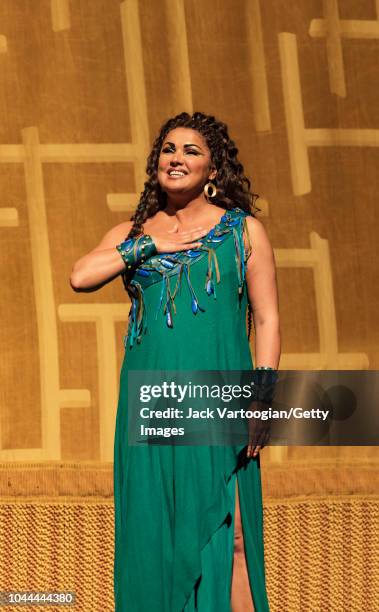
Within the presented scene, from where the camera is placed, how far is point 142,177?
352cm

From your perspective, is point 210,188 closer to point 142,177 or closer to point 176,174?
point 176,174

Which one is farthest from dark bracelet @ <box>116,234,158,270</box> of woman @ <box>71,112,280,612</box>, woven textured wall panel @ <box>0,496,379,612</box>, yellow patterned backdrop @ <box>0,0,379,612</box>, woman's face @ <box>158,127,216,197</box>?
woven textured wall panel @ <box>0,496,379,612</box>

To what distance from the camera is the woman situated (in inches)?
97.8

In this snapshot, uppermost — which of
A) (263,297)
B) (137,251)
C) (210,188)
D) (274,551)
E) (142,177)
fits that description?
(142,177)

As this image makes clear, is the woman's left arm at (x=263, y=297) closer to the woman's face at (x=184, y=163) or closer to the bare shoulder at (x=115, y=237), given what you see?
the woman's face at (x=184, y=163)

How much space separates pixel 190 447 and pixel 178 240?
377 millimetres

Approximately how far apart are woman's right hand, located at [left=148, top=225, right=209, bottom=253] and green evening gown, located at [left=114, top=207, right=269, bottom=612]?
0.01 m

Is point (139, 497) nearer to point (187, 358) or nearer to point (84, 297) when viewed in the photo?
point (187, 358)

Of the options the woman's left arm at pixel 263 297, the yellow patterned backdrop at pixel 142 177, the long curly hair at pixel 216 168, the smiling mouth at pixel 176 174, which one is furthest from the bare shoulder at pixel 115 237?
the yellow patterned backdrop at pixel 142 177

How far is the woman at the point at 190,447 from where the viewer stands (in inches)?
97.8

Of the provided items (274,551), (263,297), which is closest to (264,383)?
(263,297)

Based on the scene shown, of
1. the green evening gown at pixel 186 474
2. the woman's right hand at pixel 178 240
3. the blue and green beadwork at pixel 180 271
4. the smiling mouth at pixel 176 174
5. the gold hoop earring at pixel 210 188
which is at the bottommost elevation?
the green evening gown at pixel 186 474

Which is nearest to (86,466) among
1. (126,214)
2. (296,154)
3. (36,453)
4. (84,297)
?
(36,453)

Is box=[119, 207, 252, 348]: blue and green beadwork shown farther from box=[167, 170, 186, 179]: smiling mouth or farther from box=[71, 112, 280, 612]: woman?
box=[167, 170, 186, 179]: smiling mouth
